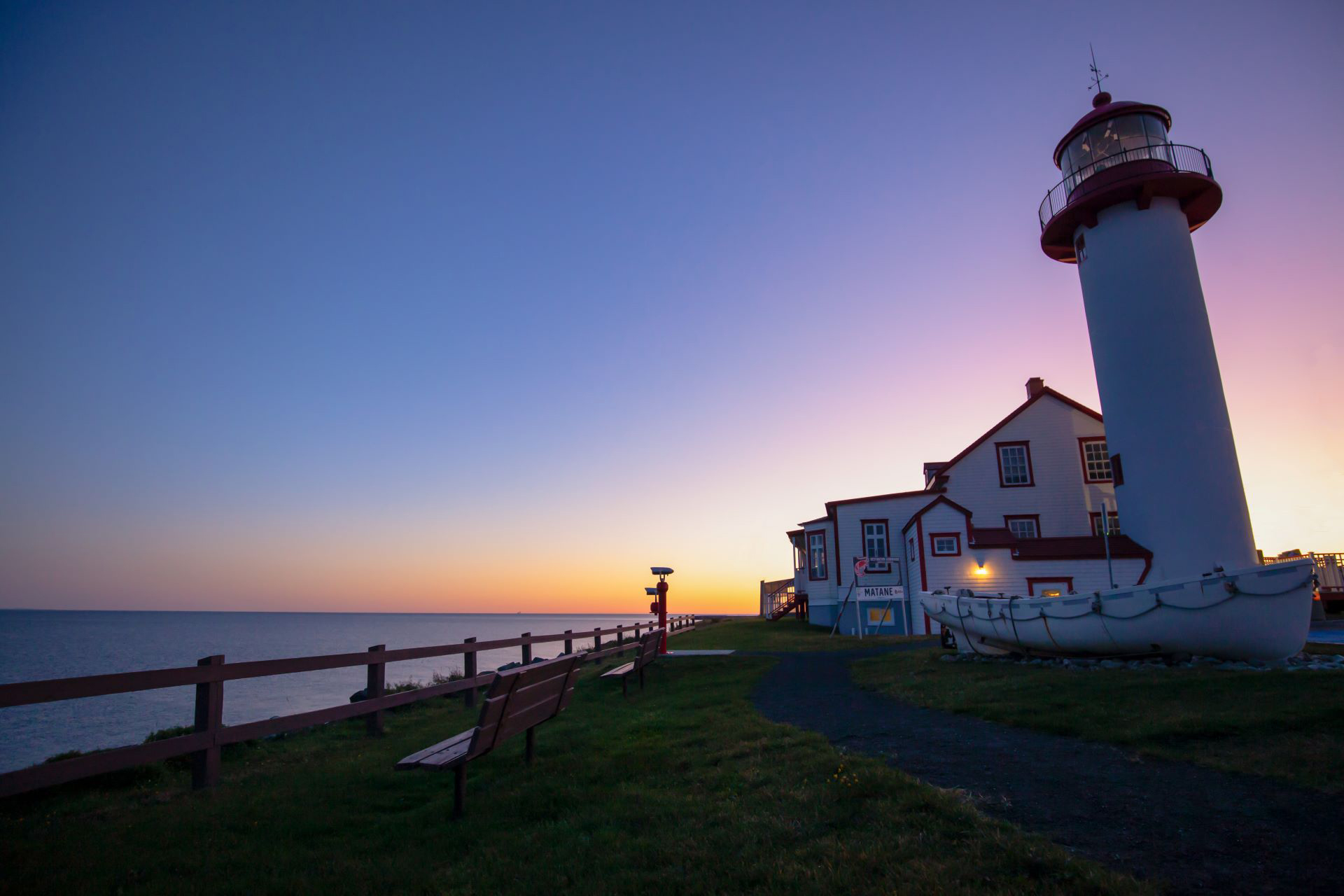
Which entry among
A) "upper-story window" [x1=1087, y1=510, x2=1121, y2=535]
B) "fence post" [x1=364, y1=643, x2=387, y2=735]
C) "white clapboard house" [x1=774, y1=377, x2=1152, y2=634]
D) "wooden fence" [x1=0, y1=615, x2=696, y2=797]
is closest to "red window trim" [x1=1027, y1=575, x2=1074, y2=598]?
"white clapboard house" [x1=774, y1=377, x2=1152, y2=634]

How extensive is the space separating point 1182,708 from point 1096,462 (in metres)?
22.3

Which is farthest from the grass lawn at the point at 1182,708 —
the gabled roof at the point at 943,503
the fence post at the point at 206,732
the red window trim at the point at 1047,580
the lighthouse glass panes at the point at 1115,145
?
the lighthouse glass panes at the point at 1115,145

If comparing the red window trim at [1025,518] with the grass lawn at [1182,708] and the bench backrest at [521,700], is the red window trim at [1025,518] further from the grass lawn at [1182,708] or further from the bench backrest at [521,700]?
the bench backrest at [521,700]

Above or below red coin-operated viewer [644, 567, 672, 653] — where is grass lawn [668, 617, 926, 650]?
below

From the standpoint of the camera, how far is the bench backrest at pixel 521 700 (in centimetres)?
521

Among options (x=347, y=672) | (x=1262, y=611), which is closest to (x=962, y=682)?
(x=1262, y=611)

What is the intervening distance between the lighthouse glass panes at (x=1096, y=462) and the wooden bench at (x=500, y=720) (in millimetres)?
26577

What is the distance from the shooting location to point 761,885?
3.51 m

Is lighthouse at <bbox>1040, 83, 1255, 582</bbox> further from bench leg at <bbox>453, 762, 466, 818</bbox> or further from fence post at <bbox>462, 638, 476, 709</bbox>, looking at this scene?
bench leg at <bbox>453, 762, 466, 818</bbox>

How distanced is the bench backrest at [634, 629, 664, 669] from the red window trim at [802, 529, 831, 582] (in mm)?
18035

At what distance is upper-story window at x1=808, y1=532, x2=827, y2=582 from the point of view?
101ft

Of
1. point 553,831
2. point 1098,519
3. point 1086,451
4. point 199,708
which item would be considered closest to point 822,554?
point 1098,519

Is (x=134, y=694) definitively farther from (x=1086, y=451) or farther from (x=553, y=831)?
(x=1086, y=451)

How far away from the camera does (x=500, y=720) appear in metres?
5.47
